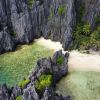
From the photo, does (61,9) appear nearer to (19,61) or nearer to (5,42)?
(5,42)

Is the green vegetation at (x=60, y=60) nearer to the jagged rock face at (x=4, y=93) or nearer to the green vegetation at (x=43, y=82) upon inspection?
the green vegetation at (x=43, y=82)

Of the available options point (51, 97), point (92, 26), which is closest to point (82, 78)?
point (51, 97)

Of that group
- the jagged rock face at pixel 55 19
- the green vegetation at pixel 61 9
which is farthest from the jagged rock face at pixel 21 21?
the green vegetation at pixel 61 9

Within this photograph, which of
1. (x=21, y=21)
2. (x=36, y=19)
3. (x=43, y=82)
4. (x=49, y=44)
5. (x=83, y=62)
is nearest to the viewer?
(x=43, y=82)

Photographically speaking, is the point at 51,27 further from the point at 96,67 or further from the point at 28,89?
the point at 28,89

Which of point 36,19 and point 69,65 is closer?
point 69,65

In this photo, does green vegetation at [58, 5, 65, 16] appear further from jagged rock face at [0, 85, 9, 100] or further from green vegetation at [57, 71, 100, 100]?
jagged rock face at [0, 85, 9, 100]

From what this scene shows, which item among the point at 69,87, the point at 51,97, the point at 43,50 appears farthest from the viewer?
the point at 43,50

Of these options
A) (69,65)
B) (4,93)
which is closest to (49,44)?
(69,65)
